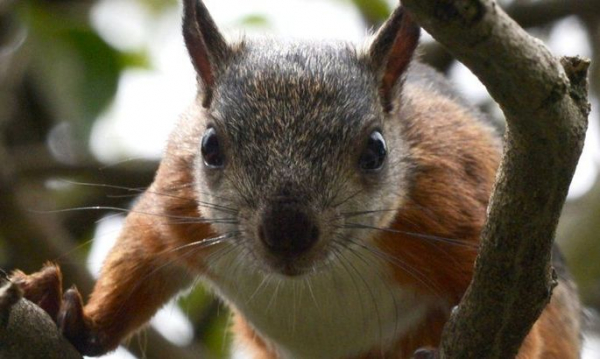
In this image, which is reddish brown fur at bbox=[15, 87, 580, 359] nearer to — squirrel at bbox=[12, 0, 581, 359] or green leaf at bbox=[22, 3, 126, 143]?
squirrel at bbox=[12, 0, 581, 359]

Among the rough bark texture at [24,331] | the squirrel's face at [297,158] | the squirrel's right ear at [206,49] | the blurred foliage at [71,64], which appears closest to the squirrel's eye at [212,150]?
the squirrel's face at [297,158]

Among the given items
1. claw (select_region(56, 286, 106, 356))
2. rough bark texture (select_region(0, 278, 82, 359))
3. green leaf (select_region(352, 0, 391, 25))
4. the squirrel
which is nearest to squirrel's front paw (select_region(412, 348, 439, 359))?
the squirrel

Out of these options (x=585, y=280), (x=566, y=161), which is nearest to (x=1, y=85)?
(x=585, y=280)

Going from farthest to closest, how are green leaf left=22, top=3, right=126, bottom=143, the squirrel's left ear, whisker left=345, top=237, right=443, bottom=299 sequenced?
green leaf left=22, top=3, right=126, bottom=143 → whisker left=345, top=237, right=443, bottom=299 → the squirrel's left ear

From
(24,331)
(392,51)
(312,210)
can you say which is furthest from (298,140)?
(24,331)

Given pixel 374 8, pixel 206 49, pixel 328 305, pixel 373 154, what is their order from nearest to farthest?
1. pixel 373 154
2. pixel 206 49
3. pixel 328 305
4. pixel 374 8

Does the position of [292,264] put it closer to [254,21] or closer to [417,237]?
[417,237]

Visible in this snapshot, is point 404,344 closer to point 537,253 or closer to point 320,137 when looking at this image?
point 320,137
